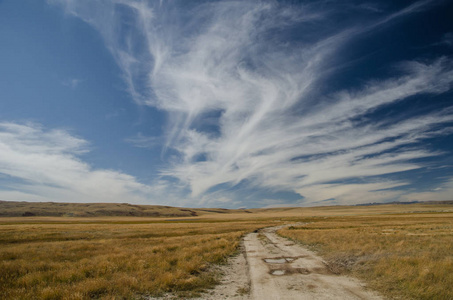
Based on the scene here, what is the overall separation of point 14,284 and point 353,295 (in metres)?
14.7

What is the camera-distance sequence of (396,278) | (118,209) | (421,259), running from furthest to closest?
(118,209) → (421,259) → (396,278)

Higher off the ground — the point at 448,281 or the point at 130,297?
the point at 448,281

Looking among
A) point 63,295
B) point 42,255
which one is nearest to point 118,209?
point 42,255

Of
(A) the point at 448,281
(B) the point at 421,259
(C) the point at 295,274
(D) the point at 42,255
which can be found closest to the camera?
(A) the point at 448,281

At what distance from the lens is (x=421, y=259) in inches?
511

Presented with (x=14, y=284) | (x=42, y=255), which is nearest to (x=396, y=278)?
(x=14, y=284)

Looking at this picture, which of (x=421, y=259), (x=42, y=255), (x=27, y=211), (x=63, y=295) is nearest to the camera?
(x=63, y=295)

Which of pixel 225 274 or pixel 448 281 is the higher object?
pixel 448 281

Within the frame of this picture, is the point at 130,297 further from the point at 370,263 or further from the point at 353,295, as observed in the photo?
the point at 370,263

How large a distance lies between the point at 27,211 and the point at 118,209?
188 ft

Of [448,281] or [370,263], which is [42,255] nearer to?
[370,263]

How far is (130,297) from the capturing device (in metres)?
8.72

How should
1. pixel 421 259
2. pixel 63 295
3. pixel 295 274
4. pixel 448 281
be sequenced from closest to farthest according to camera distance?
pixel 63 295 < pixel 448 281 < pixel 295 274 < pixel 421 259

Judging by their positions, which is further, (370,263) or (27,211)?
(27,211)
